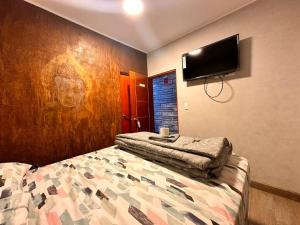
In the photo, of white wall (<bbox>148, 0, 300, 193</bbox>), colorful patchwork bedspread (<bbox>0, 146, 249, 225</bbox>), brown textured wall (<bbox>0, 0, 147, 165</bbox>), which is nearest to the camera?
colorful patchwork bedspread (<bbox>0, 146, 249, 225</bbox>)

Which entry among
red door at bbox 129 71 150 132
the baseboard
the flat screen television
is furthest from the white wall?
red door at bbox 129 71 150 132

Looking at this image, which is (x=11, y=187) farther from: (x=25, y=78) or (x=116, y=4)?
(x=116, y=4)

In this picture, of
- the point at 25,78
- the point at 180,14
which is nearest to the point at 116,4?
the point at 180,14

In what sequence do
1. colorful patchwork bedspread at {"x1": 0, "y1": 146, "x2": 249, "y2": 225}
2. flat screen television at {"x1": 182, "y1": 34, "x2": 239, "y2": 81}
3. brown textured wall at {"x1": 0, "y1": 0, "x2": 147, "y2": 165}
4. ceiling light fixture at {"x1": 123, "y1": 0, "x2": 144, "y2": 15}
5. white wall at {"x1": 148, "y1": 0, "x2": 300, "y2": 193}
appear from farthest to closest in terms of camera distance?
flat screen television at {"x1": 182, "y1": 34, "x2": 239, "y2": 81} < ceiling light fixture at {"x1": 123, "y1": 0, "x2": 144, "y2": 15} < white wall at {"x1": 148, "y1": 0, "x2": 300, "y2": 193} < brown textured wall at {"x1": 0, "y1": 0, "x2": 147, "y2": 165} < colorful patchwork bedspread at {"x1": 0, "y1": 146, "x2": 249, "y2": 225}

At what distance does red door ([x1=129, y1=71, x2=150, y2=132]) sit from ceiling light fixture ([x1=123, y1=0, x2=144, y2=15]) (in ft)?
3.42

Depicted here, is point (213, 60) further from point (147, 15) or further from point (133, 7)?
point (133, 7)

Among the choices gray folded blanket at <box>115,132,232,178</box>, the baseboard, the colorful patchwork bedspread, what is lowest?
the baseboard

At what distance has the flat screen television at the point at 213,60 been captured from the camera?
78.2 inches

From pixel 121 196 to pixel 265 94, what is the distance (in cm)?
203

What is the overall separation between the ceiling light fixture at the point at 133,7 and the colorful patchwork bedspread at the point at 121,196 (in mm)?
1856

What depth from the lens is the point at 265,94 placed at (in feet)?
6.10

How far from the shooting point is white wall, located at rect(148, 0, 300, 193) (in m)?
1.69

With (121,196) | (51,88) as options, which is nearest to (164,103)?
(51,88)

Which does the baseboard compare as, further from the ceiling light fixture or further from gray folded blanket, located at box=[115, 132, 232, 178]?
the ceiling light fixture
